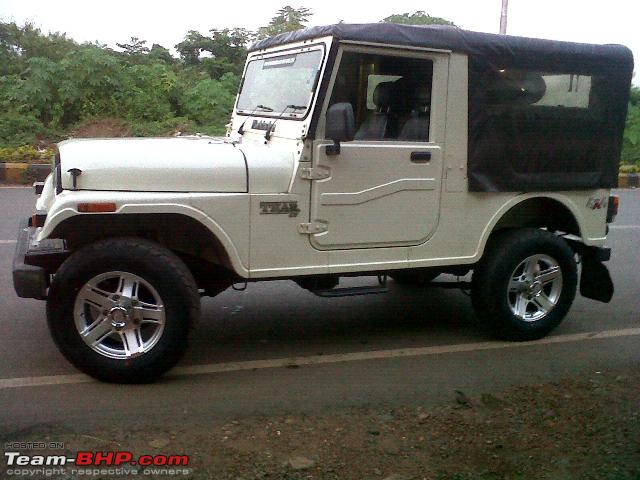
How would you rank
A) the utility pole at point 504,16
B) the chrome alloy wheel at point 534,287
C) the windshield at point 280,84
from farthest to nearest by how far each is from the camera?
the utility pole at point 504,16, the chrome alloy wheel at point 534,287, the windshield at point 280,84

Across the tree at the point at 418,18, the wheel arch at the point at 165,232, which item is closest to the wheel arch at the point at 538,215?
the wheel arch at the point at 165,232

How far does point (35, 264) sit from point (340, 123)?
6.45 feet

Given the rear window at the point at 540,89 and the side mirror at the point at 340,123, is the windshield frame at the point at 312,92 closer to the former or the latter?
the side mirror at the point at 340,123

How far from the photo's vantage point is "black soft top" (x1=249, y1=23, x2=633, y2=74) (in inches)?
194

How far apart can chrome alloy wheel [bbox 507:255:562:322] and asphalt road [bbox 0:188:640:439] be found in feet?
0.84

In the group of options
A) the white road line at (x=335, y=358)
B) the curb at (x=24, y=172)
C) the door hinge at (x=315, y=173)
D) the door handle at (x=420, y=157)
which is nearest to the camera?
the white road line at (x=335, y=358)

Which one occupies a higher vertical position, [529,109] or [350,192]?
[529,109]

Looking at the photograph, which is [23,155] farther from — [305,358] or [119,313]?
[119,313]

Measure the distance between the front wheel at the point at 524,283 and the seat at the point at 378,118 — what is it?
119 centimetres

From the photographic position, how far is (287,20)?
20.9 metres

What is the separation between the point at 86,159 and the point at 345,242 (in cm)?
164

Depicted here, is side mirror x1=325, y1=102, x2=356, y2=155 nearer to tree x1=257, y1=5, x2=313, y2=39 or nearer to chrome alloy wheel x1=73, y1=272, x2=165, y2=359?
chrome alloy wheel x1=73, y1=272, x2=165, y2=359

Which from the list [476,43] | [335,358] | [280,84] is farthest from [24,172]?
[476,43]

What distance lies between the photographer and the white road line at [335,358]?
4657 mm
